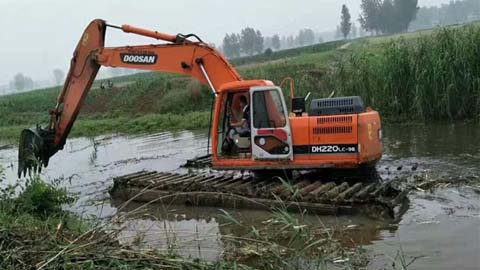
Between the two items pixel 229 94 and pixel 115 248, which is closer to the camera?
pixel 115 248

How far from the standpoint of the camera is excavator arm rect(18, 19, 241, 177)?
1016cm

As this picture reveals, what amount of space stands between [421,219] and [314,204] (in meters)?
1.45

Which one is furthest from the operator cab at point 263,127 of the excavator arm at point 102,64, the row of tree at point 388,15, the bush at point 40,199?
the row of tree at point 388,15

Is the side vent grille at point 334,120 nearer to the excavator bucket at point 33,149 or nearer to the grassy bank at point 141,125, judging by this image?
the excavator bucket at point 33,149

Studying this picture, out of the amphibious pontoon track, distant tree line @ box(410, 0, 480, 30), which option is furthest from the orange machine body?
distant tree line @ box(410, 0, 480, 30)

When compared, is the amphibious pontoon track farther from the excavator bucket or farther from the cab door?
the excavator bucket

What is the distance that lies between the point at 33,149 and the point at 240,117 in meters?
3.94

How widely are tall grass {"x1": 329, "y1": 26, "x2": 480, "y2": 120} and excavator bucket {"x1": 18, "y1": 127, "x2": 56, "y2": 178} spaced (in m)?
8.69

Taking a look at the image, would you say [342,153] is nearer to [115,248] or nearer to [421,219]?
[421,219]

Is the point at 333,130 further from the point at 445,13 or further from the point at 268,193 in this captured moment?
the point at 445,13

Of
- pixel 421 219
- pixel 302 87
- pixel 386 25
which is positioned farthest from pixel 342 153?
pixel 386 25

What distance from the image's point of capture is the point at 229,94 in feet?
31.8

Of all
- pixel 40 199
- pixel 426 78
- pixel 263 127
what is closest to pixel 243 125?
pixel 263 127

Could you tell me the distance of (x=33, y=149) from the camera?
10.6 metres
